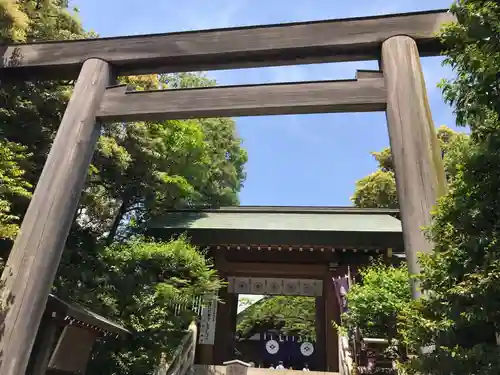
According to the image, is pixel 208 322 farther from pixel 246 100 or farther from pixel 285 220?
pixel 246 100

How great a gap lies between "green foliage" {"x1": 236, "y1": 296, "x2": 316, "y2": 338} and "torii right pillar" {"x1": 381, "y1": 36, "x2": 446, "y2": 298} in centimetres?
1686

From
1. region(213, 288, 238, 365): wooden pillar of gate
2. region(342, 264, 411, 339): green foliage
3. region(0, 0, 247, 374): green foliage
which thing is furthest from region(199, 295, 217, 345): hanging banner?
region(342, 264, 411, 339): green foliage

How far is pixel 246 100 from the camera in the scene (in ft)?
18.1

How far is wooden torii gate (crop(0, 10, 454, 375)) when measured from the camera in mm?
4469

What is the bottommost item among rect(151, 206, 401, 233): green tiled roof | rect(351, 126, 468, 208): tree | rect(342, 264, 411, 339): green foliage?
rect(342, 264, 411, 339): green foliage

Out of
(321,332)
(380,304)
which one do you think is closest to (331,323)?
(321,332)

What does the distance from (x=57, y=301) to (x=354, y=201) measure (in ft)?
64.0

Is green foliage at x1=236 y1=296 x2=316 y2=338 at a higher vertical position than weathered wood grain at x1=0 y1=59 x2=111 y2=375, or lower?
higher

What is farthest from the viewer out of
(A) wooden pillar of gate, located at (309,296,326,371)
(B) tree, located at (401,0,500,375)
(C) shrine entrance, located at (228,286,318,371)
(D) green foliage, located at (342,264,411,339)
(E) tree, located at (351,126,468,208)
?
(E) tree, located at (351,126,468,208)

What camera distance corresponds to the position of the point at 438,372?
2688 millimetres

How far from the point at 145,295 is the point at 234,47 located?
18.7 feet

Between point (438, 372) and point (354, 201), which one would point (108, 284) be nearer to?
point (438, 372)

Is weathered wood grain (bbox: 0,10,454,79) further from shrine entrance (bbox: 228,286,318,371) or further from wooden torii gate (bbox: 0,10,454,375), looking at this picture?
shrine entrance (bbox: 228,286,318,371)

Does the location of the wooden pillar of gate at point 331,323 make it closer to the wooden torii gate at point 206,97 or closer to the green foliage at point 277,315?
the wooden torii gate at point 206,97
